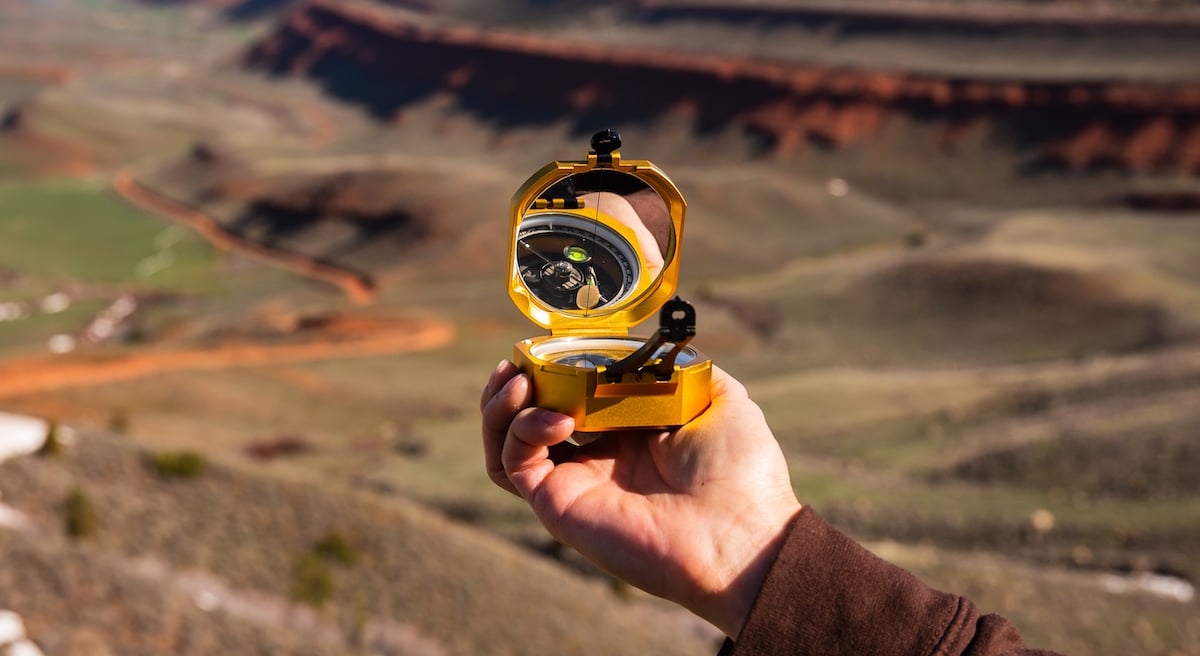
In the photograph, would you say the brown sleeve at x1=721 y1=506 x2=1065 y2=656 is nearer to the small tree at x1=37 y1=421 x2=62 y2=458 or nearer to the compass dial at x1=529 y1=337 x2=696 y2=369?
the compass dial at x1=529 y1=337 x2=696 y2=369

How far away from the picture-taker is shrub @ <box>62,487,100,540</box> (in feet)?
57.0

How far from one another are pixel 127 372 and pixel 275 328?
11.4m

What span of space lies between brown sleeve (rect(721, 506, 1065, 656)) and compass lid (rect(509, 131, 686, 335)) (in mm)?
1479

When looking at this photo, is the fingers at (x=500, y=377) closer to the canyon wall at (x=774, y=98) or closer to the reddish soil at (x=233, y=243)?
the reddish soil at (x=233, y=243)

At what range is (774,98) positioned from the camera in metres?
90.1

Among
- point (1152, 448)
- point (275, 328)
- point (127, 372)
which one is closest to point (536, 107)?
point (275, 328)

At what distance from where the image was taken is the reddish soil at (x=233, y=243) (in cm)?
6412

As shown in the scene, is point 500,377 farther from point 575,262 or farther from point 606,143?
point 606,143

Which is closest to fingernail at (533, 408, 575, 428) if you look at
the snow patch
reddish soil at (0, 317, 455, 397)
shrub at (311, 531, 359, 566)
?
shrub at (311, 531, 359, 566)

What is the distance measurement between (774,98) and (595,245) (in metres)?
87.6

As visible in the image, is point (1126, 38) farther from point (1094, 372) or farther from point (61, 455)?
point (61, 455)

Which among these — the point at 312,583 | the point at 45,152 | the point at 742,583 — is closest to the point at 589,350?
the point at 742,583

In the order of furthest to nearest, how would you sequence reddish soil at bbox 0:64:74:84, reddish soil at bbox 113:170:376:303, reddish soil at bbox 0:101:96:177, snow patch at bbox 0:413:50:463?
reddish soil at bbox 0:64:74:84, reddish soil at bbox 0:101:96:177, reddish soil at bbox 113:170:376:303, snow patch at bbox 0:413:50:463

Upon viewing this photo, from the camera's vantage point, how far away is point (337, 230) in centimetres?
7219
